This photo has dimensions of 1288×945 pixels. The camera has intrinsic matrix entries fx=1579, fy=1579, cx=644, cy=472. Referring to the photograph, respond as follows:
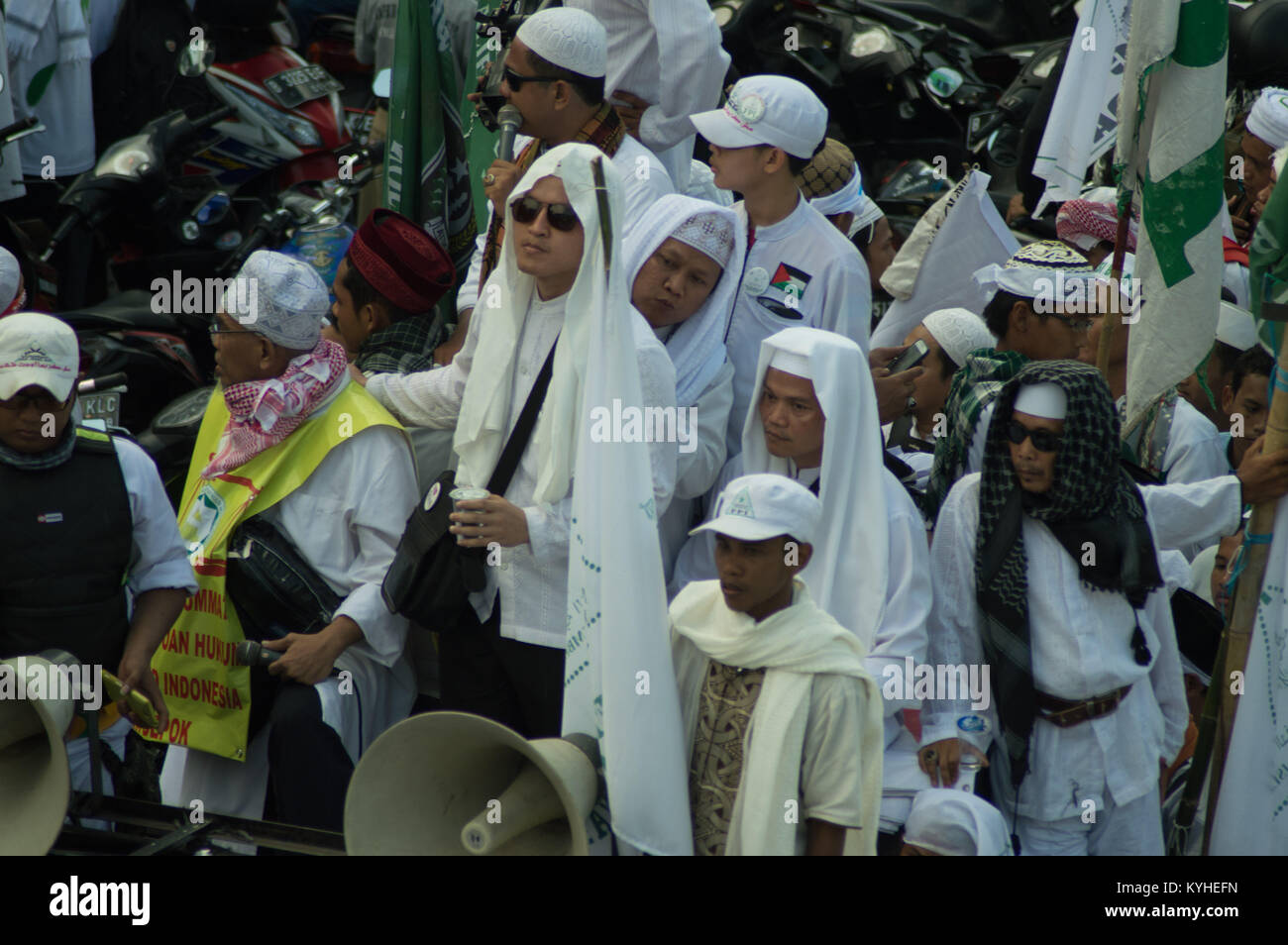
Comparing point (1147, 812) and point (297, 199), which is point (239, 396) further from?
point (297, 199)

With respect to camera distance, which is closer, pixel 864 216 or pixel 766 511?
pixel 766 511

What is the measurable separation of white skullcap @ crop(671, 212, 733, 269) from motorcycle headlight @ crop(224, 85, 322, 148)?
4.25m

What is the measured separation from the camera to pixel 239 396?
4.39 meters

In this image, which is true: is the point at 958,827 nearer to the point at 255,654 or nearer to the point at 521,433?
the point at 521,433

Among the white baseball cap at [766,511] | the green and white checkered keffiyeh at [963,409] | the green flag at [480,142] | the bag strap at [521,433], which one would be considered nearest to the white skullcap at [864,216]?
the green flag at [480,142]

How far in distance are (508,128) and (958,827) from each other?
259 centimetres

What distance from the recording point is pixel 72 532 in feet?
13.5

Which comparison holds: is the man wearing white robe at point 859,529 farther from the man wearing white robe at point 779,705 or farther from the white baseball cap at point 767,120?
the white baseball cap at point 767,120

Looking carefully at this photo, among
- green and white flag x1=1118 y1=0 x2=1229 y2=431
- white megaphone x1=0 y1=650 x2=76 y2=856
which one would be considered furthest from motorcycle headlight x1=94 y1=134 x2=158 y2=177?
green and white flag x1=1118 y1=0 x2=1229 y2=431

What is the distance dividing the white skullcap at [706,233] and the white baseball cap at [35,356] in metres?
1.62

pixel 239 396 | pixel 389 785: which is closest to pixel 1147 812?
pixel 389 785

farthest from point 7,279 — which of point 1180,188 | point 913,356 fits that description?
point 1180,188

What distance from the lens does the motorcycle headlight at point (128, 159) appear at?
7113mm

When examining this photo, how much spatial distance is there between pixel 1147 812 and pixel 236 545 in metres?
2.53
